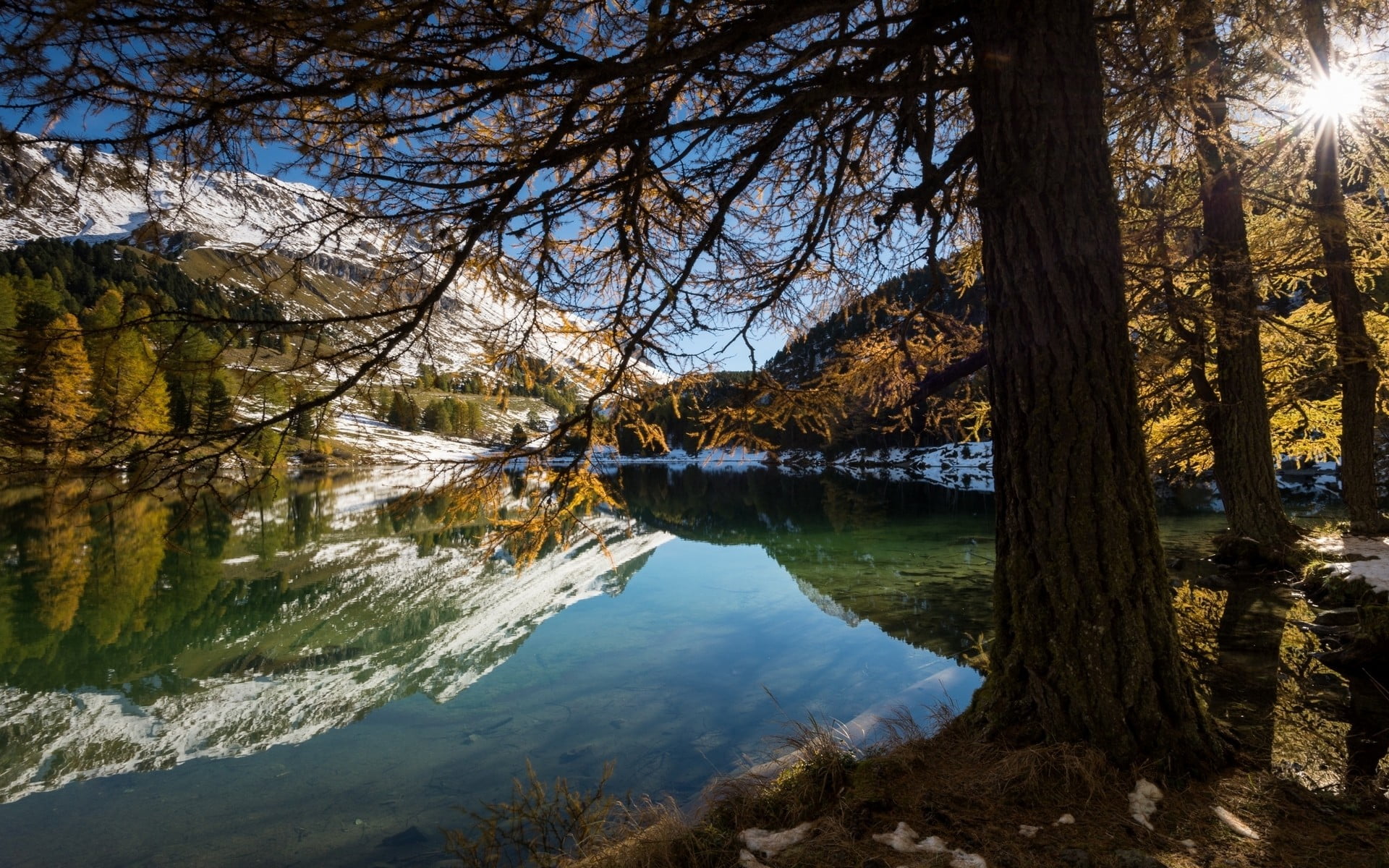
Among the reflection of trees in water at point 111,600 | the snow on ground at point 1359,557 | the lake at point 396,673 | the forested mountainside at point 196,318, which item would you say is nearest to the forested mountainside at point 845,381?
the lake at point 396,673

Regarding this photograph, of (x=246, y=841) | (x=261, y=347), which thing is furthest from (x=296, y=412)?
(x=246, y=841)

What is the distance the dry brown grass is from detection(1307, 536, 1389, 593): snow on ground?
4.88 m

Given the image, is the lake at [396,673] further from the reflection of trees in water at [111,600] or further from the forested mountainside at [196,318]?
the forested mountainside at [196,318]

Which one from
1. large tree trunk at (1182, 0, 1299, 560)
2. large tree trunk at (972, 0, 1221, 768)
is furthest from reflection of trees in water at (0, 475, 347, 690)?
large tree trunk at (1182, 0, 1299, 560)

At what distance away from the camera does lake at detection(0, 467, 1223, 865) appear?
5.56 metres

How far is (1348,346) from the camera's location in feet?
23.7

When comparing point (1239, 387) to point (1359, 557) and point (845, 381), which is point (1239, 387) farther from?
point (845, 381)

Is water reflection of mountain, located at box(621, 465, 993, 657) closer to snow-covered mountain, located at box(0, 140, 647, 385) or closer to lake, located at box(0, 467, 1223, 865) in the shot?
lake, located at box(0, 467, 1223, 865)

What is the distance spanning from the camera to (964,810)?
260 centimetres

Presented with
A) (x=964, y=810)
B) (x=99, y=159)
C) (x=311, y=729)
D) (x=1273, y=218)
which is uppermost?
(x=1273, y=218)

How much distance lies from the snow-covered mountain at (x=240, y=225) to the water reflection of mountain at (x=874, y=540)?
261 centimetres

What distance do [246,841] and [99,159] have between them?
18.5ft

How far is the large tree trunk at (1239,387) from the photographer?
6172 mm

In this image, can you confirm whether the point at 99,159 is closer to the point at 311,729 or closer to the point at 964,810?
the point at 964,810
